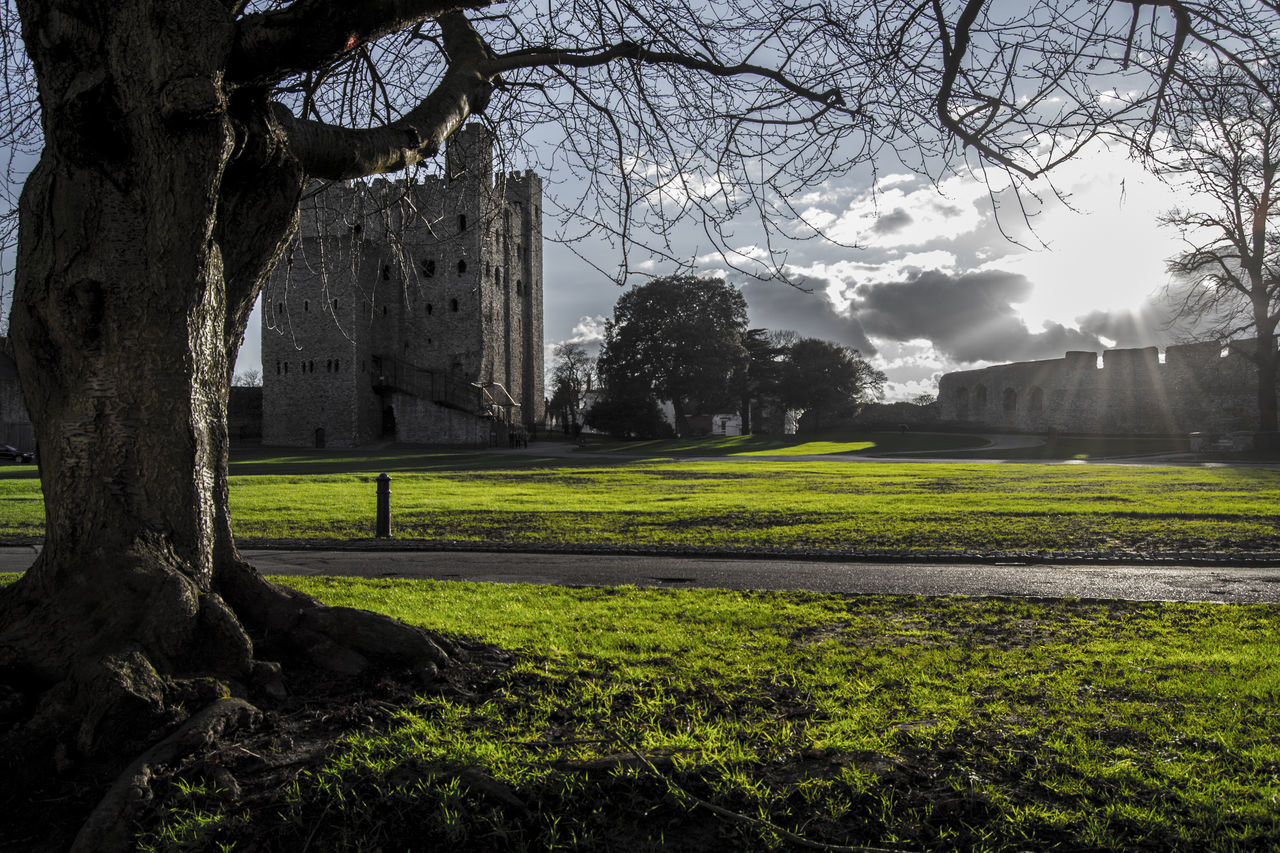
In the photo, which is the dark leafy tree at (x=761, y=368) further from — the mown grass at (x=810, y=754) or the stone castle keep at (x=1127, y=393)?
the mown grass at (x=810, y=754)

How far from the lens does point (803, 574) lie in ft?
23.4

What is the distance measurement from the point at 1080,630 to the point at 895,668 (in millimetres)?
1728

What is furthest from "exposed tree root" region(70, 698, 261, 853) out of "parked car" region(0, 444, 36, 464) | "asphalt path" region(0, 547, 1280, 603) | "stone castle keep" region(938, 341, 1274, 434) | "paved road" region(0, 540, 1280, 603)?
"stone castle keep" region(938, 341, 1274, 434)

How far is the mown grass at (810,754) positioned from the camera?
7.50 feet

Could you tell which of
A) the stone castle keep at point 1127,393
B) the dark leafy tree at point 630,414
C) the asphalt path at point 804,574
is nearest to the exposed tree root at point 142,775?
the asphalt path at point 804,574

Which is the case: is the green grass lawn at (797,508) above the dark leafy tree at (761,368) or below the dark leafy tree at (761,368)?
below

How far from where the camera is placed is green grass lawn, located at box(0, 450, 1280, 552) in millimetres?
9719

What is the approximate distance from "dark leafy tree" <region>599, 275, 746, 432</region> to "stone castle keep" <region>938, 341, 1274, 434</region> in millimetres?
16690

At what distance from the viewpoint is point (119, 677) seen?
8.90 feet

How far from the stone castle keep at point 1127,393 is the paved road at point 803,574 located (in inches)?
1270

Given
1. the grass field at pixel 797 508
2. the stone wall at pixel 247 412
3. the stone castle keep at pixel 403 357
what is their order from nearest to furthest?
the grass field at pixel 797 508, the stone castle keep at pixel 403 357, the stone wall at pixel 247 412

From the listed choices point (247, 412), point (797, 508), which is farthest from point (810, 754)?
point (247, 412)

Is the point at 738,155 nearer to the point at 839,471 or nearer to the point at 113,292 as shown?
the point at 113,292

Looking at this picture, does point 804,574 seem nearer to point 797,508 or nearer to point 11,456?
point 797,508
